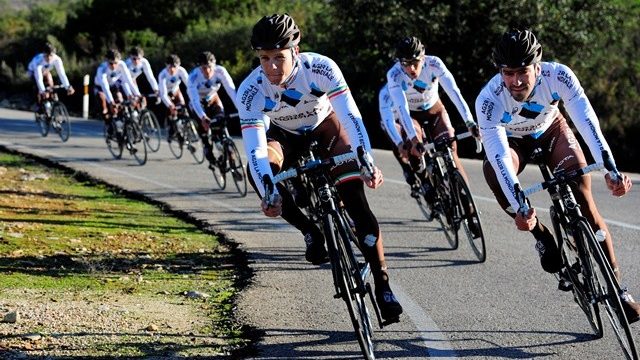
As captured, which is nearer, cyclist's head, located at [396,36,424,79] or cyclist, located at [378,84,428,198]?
cyclist's head, located at [396,36,424,79]

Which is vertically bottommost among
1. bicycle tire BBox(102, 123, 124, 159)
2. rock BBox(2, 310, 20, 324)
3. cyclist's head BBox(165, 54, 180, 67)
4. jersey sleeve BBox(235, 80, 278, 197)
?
bicycle tire BBox(102, 123, 124, 159)

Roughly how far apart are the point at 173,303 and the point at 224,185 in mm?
7850

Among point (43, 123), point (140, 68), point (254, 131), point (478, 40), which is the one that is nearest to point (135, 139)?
point (140, 68)

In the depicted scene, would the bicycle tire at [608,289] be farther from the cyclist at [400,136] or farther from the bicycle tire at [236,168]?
the bicycle tire at [236,168]

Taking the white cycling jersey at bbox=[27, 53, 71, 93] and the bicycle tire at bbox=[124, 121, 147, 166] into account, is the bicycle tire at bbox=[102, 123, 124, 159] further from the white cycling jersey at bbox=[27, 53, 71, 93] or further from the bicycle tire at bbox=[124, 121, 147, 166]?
the white cycling jersey at bbox=[27, 53, 71, 93]

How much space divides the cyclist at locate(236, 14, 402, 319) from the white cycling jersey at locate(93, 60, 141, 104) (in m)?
12.5

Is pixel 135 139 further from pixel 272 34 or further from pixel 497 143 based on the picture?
pixel 497 143

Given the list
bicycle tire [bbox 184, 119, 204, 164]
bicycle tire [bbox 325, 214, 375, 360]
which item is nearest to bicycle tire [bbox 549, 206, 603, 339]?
bicycle tire [bbox 325, 214, 375, 360]

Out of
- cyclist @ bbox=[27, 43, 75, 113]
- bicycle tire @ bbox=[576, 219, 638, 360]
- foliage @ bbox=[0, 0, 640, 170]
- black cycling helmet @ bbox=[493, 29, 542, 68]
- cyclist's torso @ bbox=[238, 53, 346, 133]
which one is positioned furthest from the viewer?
foliage @ bbox=[0, 0, 640, 170]

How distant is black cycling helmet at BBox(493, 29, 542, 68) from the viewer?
6484mm

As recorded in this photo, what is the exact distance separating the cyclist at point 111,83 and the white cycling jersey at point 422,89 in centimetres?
945

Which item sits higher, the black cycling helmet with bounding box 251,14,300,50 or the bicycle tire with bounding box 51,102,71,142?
the black cycling helmet with bounding box 251,14,300,50

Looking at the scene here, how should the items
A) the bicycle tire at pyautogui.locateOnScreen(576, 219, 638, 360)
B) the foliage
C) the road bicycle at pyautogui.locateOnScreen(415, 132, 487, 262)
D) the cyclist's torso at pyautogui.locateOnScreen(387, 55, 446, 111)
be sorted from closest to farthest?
the bicycle tire at pyautogui.locateOnScreen(576, 219, 638, 360) → the road bicycle at pyautogui.locateOnScreen(415, 132, 487, 262) → the cyclist's torso at pyautogui.locateOnScreen(387, 55, 446, 111) → the foliage

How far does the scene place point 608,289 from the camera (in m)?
5.93
